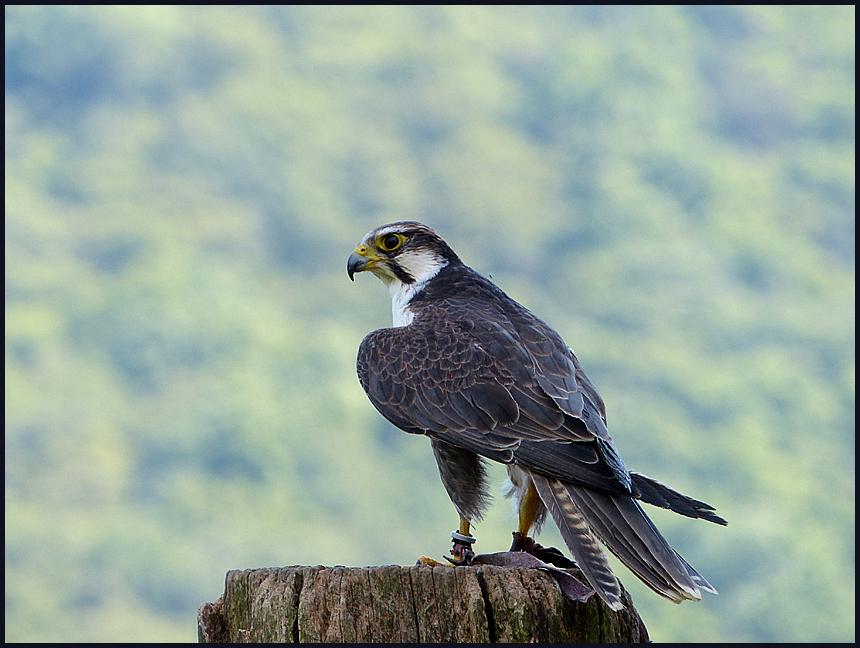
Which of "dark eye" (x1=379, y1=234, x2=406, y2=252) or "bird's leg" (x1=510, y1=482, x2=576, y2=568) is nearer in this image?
"bird's leg" (x1=510, y1=482, x2=576, y2=568)

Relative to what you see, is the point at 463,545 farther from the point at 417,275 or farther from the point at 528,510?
the point at 417,275

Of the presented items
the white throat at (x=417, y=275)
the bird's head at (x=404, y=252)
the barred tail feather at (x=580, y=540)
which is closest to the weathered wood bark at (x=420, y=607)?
the barred tail feather at (x=580, y=540)

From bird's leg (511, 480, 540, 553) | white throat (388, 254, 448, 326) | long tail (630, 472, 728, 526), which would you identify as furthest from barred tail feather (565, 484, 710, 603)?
white throat (388, 254, 448, 326)

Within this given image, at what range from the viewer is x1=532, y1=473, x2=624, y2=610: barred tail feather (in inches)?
107

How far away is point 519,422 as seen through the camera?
10.8ft

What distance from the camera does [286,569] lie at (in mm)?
2793

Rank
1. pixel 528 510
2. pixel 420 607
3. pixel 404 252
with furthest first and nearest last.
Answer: pixel 404 252
pixel 528 510
pixel 420 607

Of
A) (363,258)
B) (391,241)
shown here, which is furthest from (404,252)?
(363,258)

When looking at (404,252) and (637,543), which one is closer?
(637,543)

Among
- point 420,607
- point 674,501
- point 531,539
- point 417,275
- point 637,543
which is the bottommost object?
point 420,607

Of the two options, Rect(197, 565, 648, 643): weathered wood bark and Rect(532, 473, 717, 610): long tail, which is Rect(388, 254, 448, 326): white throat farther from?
Rect(197, 565, 648, 643): weathered wood bark

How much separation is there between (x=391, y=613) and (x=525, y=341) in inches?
57.3

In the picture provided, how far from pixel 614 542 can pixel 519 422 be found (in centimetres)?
59

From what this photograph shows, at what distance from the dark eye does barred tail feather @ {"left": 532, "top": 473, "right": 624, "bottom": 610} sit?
1571mm
